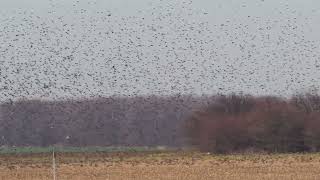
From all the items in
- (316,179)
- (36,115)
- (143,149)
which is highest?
(36,115)

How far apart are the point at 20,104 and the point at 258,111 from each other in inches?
897

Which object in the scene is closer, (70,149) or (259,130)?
(259,130)

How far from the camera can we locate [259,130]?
60594mm

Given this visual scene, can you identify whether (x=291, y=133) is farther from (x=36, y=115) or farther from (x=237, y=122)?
(x=36, y=115)

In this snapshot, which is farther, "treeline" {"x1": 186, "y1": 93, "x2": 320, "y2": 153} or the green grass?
the green grass

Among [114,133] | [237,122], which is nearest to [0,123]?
[114,133]

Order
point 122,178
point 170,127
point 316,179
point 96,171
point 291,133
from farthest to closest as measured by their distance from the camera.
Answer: point 170,127 < point 291,133 < point 96,171 < point 122,178 < point 316,179

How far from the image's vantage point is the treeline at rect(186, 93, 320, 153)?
59.5 m

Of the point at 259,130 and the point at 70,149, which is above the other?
the point at 70,149

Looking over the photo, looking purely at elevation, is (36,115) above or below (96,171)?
above

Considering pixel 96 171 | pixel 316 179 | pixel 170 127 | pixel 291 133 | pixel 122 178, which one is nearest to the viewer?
pixel 316 179

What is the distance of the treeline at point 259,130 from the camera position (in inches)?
2343

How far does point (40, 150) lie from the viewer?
68188 mm

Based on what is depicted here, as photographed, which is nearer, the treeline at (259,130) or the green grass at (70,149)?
the treeline at (259,130)
